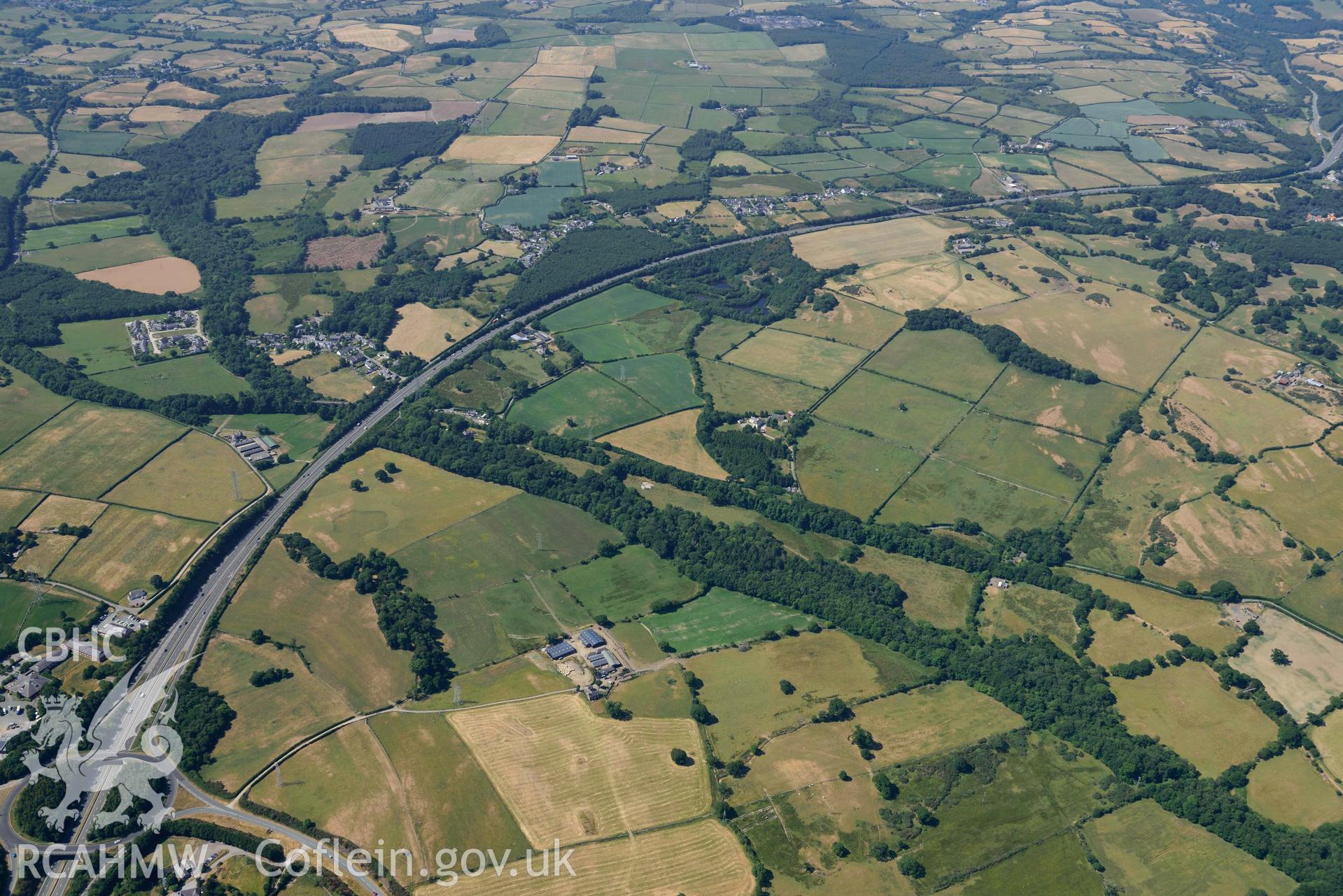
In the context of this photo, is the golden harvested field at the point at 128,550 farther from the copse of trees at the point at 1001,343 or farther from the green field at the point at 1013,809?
the copse of trees at the point at 1001,343

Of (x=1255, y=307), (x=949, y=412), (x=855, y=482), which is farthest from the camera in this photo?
(x=1255, y=307)

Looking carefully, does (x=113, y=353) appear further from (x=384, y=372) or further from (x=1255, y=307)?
(x=1255, y=307)

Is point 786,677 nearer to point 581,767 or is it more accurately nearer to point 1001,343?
point 581,767

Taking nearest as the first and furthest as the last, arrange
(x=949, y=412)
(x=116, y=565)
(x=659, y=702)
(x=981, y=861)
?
(x=981, y=861)
(x=659, y=702)
(x=116, y=565)
(x=949, y=412)

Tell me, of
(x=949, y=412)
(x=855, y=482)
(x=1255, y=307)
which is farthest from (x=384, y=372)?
(x=1255, y=307)

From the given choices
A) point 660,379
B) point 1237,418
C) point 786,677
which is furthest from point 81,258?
point 1237,418

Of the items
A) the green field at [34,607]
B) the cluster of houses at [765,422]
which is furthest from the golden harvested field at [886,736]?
the green field at [34,607]
